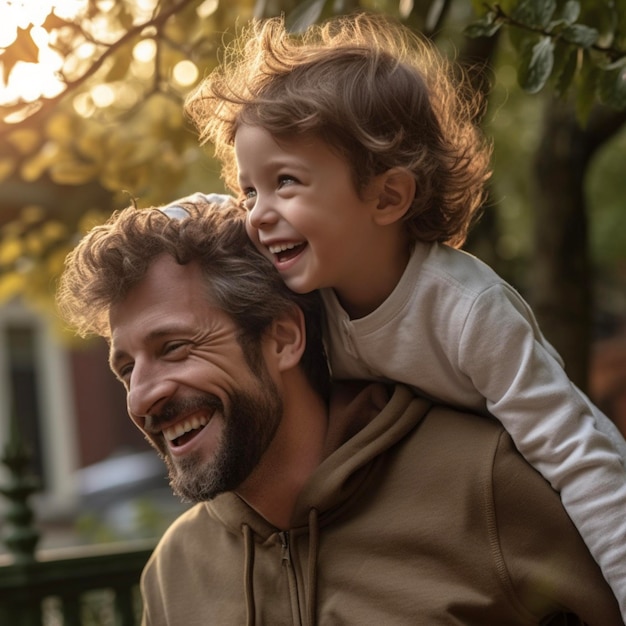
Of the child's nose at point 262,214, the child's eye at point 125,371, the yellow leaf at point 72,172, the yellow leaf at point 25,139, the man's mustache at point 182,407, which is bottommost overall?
the man's mustache at point 182,407

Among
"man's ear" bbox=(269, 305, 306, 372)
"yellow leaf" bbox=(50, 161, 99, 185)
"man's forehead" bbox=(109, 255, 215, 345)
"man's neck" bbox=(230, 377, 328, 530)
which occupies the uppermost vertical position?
"yellow leaf" bbox=(50, 161, 99, 185)

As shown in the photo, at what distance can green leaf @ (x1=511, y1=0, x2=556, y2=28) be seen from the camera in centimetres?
294

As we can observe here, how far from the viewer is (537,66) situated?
295 centimetres

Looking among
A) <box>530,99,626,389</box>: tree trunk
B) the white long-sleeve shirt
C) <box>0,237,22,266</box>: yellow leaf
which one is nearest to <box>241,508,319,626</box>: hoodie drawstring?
the white long-sleeve shirt

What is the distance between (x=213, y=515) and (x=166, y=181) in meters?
2.00

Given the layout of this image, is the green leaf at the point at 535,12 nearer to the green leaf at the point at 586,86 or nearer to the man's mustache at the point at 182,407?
the green leaf at the point at 586,86

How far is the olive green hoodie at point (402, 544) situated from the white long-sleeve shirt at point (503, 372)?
81 millimetres

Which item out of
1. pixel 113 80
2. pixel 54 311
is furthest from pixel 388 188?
pixel 54 311

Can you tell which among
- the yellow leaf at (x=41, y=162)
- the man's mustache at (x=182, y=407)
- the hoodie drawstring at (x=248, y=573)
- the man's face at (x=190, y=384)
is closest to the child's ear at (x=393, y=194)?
the man's face at (x=190, y=384)

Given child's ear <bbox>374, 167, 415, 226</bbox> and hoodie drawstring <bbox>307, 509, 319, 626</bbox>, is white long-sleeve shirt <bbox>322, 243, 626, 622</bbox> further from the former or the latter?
hoodie drawstring <bbox>307, 509, 319, 626</bbox>

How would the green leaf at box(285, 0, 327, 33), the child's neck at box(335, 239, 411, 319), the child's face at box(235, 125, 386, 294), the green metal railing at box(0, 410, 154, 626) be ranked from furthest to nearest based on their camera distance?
the green metal railing at box(0, 410, 154, 626), the green leaf at box(285, 0, 327, 33), the child's neck at box(335, 239, 411, 319), the child's face at box(235, 125, 386, 294)

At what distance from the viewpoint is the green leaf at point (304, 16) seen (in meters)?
3.31

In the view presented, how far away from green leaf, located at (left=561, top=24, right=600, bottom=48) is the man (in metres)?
0.86

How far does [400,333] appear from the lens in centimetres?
291
